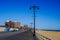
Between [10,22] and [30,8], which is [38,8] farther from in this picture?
[10,22]

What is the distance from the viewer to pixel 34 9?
3384 cm

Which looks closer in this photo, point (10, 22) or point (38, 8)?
point (38, 8)

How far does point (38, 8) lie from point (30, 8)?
1918 mm

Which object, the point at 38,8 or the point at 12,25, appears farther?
the point at 12,25

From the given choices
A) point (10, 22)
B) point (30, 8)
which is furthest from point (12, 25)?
point (30, 8)

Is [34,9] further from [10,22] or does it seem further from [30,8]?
[10,22]

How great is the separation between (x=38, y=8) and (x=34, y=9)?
141 cm

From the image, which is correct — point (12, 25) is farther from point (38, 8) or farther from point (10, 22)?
point (38, 8)

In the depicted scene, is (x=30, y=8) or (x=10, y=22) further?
(x=10, y=22)

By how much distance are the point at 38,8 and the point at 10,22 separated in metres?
167

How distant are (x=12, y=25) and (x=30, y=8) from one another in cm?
16622

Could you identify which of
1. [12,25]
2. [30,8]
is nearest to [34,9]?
[30,8]

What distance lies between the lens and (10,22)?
19875 cm

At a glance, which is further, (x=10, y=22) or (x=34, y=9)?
(x=10, y=22)
